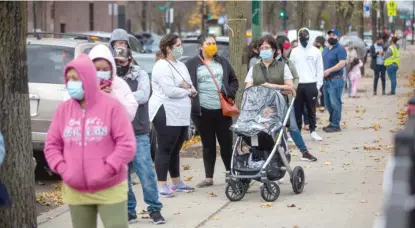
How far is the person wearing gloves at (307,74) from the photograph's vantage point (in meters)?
13.8

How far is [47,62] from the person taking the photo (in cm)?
1140

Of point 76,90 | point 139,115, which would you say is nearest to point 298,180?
point 139,115

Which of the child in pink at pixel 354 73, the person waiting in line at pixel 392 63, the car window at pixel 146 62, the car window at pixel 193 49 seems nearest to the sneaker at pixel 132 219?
the car window at pixel 146 62

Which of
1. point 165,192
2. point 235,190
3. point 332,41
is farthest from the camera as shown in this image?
point 332,41

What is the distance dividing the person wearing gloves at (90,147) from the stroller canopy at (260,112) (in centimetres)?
383

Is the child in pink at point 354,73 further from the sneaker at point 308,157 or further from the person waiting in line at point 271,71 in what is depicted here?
the person waiting in line at point 271,71

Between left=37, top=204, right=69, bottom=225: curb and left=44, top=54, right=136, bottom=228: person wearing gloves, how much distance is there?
2920mm

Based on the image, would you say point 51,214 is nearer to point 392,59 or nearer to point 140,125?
point 140,125

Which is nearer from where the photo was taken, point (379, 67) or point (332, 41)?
point (332, 41)

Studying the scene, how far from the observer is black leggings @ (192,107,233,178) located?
10305 millimetres

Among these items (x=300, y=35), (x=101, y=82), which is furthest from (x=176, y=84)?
(x=300, y=35)

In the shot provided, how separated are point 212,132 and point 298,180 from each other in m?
1.18

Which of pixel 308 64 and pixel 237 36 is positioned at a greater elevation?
pixel 237 36

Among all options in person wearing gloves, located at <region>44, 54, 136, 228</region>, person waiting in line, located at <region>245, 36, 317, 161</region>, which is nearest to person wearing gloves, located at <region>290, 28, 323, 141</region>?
person waiting in line, located at <region>245, 36, 317, 161</region>
